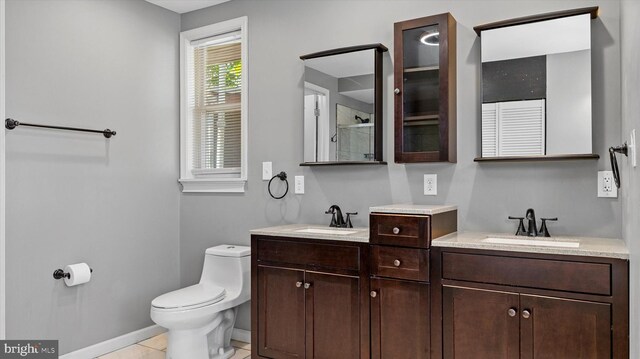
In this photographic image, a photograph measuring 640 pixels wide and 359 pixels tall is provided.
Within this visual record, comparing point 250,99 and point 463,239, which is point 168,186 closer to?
point 250,99

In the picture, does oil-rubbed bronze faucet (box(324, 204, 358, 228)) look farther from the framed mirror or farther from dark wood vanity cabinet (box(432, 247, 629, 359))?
dark wood vanity cabinet (box(432, 247, 629, 359))

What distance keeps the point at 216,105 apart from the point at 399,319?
2.13 m

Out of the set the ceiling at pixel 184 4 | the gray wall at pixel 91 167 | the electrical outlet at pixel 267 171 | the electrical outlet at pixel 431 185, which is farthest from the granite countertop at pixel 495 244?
Result: the ceiling at pixel 184 4

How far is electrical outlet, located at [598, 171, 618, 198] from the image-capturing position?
2168 mm

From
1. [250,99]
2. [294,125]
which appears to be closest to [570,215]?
[294,125]

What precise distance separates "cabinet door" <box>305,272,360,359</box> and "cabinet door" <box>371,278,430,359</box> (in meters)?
0.11

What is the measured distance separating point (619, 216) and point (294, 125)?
74.9 inches

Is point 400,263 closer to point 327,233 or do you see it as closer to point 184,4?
point 327,233

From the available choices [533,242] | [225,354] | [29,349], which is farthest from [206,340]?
[533,242]

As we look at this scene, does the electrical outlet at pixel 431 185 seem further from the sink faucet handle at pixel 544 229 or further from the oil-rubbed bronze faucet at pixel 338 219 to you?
the sink faucet handle at pixel 544 229

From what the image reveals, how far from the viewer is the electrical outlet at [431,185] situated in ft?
8.54

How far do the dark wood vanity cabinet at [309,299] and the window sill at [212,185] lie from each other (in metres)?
0.73

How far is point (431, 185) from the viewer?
261 cm

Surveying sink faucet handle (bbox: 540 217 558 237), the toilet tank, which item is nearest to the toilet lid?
the toilet tank
